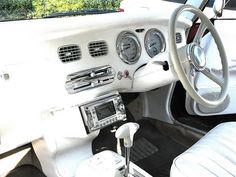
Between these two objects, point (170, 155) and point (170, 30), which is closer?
point (170, 30)

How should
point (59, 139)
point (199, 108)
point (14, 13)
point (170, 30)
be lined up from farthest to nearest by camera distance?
point (199, 108) → point (14, 13) → point (59, 139) → point (170, 30)

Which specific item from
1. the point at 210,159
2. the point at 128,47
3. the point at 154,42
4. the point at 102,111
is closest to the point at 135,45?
the point at 128,47

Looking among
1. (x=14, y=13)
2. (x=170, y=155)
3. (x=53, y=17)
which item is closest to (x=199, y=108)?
(x=170, y=155)

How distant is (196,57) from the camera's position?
4.49 feet

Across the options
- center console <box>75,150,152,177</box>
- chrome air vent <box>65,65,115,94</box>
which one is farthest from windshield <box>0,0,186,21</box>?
center console <box>75,150,152,177</box>

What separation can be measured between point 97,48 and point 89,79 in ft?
0.48

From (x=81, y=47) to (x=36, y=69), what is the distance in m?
0.25

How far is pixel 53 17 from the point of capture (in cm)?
172

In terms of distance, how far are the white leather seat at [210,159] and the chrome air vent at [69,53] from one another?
60 cm

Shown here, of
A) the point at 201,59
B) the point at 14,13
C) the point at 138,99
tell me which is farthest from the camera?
the point at 138,99

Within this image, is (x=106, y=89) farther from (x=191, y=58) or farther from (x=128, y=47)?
(x=191, y=58)

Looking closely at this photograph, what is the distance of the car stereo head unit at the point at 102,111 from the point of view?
154cm

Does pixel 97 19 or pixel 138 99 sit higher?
pixel 97 19

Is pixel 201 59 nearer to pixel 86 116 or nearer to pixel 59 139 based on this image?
pixel 86 116
